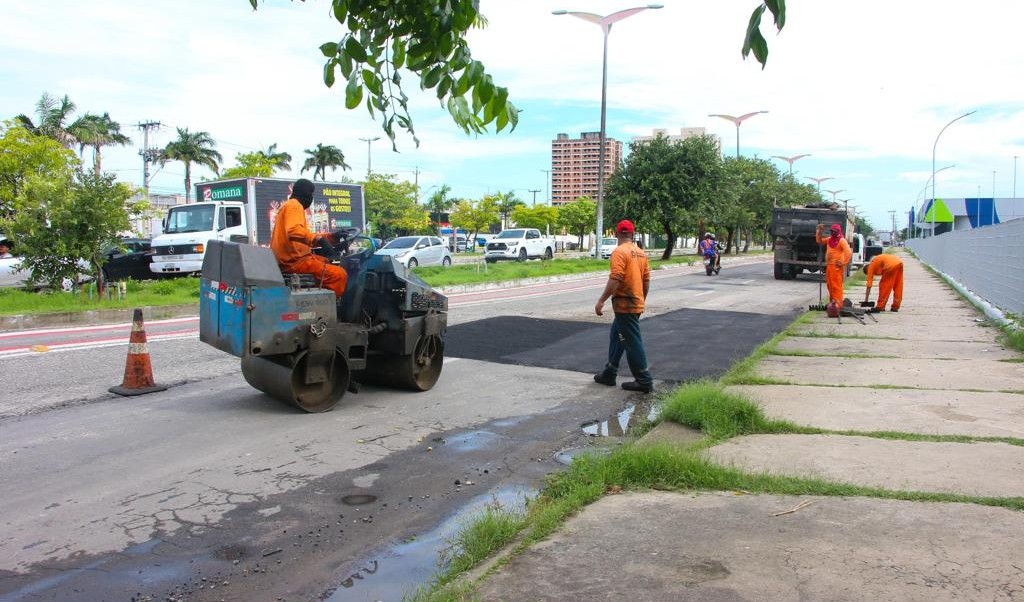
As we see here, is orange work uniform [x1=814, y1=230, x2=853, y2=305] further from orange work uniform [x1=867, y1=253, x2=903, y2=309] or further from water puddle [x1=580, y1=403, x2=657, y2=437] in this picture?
water puddle [x1=580, y1=403, x2=657, y2=437]

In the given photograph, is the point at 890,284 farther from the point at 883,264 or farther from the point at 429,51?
the point at 429,51

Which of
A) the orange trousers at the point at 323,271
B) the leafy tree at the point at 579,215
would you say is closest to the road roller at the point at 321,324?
the orange trousers at the point at 323,271

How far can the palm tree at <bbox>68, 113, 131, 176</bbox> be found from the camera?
143 feet

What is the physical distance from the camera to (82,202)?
50.8ft

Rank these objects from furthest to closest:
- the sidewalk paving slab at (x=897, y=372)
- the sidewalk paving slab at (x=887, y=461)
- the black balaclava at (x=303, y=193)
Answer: the sidewalk paving slab at (x=897, y=372)
the black balaclava at (x=303, y=193)
the sidewalk paving slab at (x=887, y=461)

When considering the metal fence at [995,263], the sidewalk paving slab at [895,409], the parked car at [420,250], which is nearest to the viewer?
the sidewalk paving slab at [895,409]

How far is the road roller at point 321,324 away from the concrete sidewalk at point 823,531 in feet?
9.04

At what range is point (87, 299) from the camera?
1620 centimetres

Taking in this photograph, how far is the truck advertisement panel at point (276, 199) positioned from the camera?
2386 centimetres

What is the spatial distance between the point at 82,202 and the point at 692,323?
39.4ft

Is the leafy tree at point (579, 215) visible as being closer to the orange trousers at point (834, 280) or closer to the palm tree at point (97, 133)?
the palm tree at point (97, 133)

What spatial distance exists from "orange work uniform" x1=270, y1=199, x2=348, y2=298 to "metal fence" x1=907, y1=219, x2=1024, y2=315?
455 inches

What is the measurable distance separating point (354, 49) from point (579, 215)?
3533 inches

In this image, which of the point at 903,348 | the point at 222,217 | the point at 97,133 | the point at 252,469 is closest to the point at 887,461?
the point at 252,469
